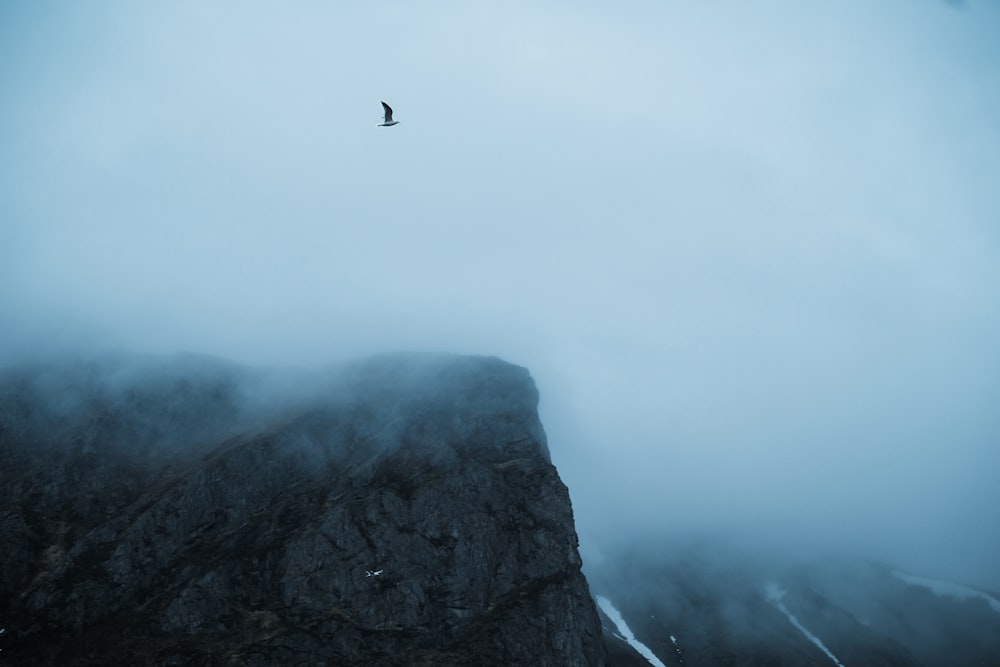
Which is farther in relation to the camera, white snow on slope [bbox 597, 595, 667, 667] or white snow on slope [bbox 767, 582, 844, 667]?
white snow on slope [bbox 767, 582, 844, 667]

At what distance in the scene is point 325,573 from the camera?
242ft

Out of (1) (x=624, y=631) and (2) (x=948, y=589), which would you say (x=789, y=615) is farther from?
(2) (x=948, y=589)

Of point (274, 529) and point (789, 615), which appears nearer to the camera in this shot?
point (274, 529)

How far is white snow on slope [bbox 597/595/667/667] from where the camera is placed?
11186cm

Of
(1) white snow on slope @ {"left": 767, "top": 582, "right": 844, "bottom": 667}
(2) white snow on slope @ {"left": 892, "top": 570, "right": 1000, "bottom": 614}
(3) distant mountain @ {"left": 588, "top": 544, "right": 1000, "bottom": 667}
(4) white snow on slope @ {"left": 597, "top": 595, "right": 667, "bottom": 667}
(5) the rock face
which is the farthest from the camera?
(2) white snow on slope @ {"left": 892, "top": 570, "right": 1000, "bottom": 614}

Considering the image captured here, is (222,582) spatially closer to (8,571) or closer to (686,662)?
(8,571)

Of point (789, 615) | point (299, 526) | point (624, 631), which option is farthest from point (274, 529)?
point (789, 615)

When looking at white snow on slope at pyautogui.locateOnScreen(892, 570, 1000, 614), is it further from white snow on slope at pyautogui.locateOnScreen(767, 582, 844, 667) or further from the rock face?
the rock face

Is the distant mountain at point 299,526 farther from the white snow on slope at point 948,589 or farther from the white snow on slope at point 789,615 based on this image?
the white snow on slope at point 948,589

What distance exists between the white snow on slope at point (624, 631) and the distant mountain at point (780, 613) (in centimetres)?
33

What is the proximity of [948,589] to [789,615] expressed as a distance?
60193 millimetres

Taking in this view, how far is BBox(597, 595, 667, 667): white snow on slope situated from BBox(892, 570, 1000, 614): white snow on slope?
315ft

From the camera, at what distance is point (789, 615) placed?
5512 inches

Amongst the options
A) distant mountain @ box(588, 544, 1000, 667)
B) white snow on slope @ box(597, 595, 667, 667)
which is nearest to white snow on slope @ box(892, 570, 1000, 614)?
distant mountain @ box(588, 544, 1000, 667)
